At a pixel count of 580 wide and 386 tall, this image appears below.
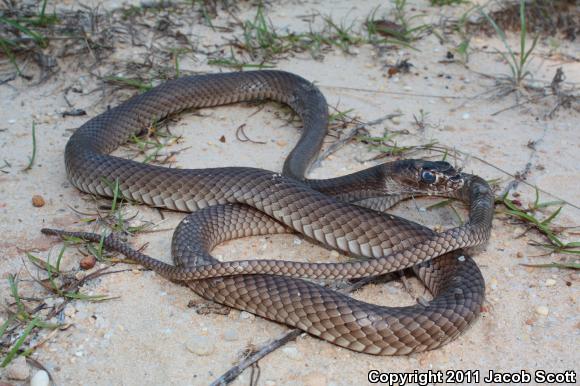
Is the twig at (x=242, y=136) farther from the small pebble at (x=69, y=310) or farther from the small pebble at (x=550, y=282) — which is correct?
the small pebble at (x=550, y=282)

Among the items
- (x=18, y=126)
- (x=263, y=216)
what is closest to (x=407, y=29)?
(x=263, y=216)

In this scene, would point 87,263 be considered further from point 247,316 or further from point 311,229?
point 311,229

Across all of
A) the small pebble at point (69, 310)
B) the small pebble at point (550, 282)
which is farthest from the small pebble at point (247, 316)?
the small pebble at point (550, 282)

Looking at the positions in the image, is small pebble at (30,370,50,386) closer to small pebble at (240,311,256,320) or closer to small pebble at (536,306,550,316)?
small pebble at (240,311,256,320)

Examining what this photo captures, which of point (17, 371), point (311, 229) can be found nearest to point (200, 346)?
point (17, 371)

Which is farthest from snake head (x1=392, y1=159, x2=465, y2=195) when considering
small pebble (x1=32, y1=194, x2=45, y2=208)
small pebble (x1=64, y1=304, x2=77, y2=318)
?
small pebble (x1=32, y1=194, x2=45, y2=208)

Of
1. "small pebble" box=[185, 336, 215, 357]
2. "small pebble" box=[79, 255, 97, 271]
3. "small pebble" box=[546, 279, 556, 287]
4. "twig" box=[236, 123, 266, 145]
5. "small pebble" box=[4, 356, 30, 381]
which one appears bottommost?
"small pebble" box=[4, 356, 30, 381]
